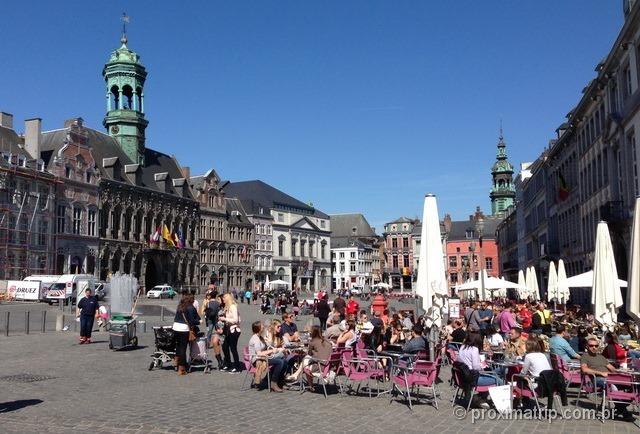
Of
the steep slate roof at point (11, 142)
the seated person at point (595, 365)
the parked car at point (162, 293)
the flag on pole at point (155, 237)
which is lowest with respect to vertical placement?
the seated person at point (595, 365)

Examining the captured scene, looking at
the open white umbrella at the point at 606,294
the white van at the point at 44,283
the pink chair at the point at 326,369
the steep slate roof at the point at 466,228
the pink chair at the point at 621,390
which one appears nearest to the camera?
the pink chair at the point at 621,390

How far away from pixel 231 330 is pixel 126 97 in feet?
200

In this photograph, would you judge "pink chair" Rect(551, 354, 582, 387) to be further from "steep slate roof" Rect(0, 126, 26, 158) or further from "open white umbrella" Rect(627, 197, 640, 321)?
"steep slate roof" Rect(0, 126, 26, 158)

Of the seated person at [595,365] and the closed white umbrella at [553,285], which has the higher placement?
the closed white umbrella at [553,285]

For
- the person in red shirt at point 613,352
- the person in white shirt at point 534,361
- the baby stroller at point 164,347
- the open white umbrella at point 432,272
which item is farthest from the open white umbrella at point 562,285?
the baby stroller at point 164,347

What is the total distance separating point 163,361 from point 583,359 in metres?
8.94

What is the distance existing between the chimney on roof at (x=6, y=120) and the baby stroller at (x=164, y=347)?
4731cm

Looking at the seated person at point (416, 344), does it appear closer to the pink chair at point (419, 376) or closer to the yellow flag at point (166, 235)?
the pink chair at point (419, 376)

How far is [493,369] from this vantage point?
12242 mm

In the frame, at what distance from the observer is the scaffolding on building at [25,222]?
50219mm

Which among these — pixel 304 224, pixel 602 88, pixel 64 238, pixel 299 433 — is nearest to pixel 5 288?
pixel 64 238

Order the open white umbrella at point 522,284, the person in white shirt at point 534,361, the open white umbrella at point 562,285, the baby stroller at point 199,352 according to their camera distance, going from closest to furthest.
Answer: the person in white shirt at point 534,361, the baby stroller at point 199,352, the open white umbrella at point 562,285, the open white umbrella at point 522,284

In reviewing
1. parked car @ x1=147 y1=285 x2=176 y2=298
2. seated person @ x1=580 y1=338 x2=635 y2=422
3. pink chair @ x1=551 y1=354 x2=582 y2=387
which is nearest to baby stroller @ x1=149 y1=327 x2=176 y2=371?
pink chair @ x1=551 y1=354 x2=582 y2=387

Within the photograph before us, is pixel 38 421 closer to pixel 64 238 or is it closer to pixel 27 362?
pixel 27 362
